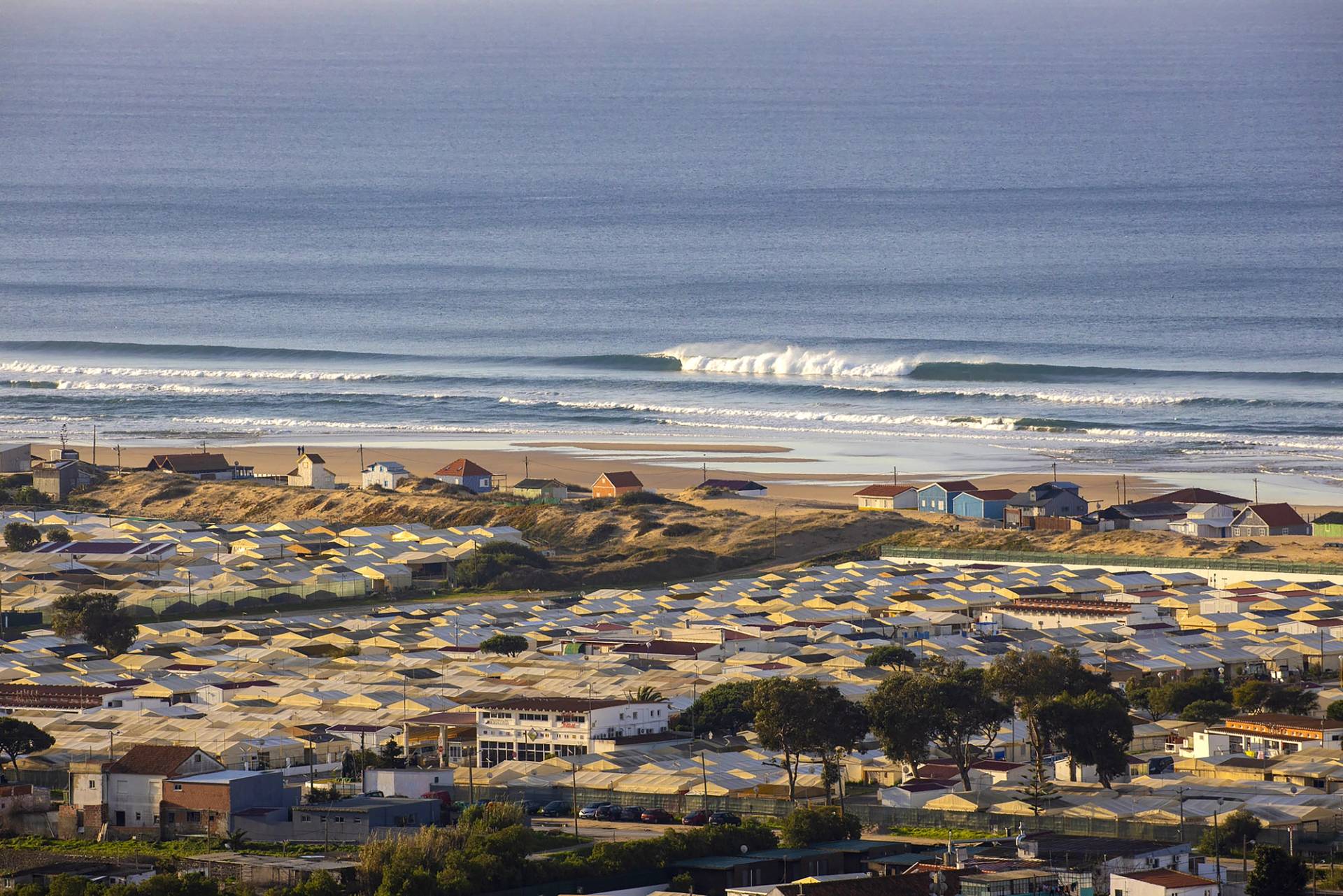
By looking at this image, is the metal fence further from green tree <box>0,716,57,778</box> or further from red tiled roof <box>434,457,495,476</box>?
green tree <box>0,716,57,778</box>

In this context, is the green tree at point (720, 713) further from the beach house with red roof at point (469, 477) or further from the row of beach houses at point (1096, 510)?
the beach house with red roof at point (469, 477)

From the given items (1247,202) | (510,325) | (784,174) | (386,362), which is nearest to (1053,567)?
(386,362)

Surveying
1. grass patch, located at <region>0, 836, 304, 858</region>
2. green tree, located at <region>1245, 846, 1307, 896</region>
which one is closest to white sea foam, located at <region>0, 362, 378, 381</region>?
grass patch, located at <region>0, 836, 304, 858</region>

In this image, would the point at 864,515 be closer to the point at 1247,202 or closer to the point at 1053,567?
the point at 1053,567

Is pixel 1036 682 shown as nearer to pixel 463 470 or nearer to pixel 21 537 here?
pixel 21 537

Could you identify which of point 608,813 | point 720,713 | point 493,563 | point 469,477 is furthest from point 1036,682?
point 469,477

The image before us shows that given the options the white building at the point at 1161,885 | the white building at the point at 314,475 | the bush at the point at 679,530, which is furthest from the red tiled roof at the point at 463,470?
the white building at the point at 1161,885
